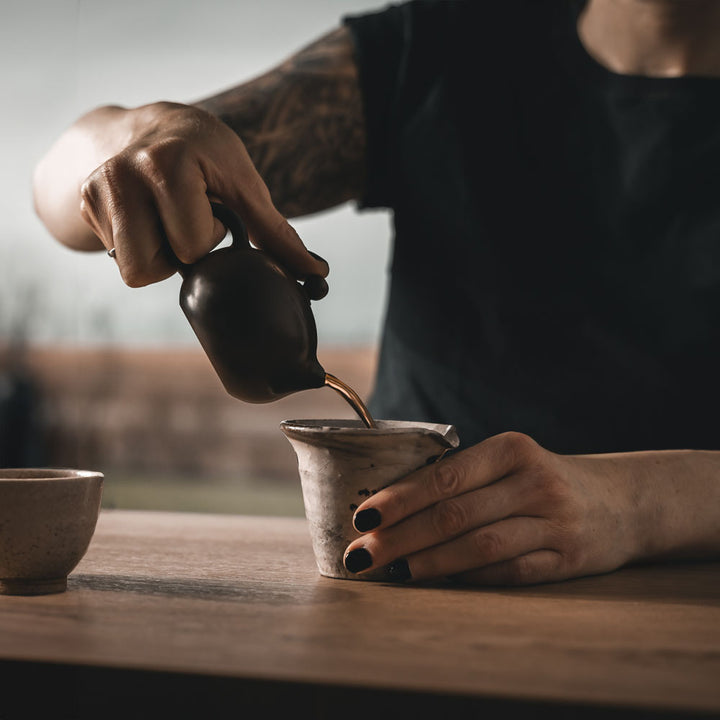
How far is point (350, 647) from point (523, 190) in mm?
1190

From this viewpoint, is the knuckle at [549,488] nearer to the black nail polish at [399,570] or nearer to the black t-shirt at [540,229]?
the black nail polish at [399,570]

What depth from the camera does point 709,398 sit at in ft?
5.30

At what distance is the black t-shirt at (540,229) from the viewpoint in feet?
→ 5.31

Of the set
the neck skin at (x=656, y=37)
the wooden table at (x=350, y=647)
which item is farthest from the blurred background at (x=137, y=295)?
the wooden table at (x=350, y=647)

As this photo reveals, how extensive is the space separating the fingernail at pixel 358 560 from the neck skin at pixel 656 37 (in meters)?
1.12

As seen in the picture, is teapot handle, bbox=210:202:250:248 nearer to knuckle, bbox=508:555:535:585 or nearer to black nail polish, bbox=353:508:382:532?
black nail polish, bbox=353:508:382:532

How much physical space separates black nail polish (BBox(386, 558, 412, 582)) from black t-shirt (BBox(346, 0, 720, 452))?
72 cm

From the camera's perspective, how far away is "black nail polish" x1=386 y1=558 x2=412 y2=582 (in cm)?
98

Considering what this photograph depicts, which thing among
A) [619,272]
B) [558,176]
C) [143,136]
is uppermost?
[143,136]

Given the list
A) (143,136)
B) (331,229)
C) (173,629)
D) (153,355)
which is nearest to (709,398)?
(143,136)

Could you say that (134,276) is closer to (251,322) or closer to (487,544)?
(251,322)

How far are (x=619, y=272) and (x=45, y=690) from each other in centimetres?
127

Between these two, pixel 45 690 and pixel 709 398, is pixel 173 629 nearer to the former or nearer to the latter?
pixel 45 690

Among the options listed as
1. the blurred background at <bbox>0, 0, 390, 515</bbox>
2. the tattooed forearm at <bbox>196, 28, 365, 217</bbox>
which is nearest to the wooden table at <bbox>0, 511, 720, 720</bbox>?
the tattooed forearm at <bbox>196, 28, 365, 217</bbox>
